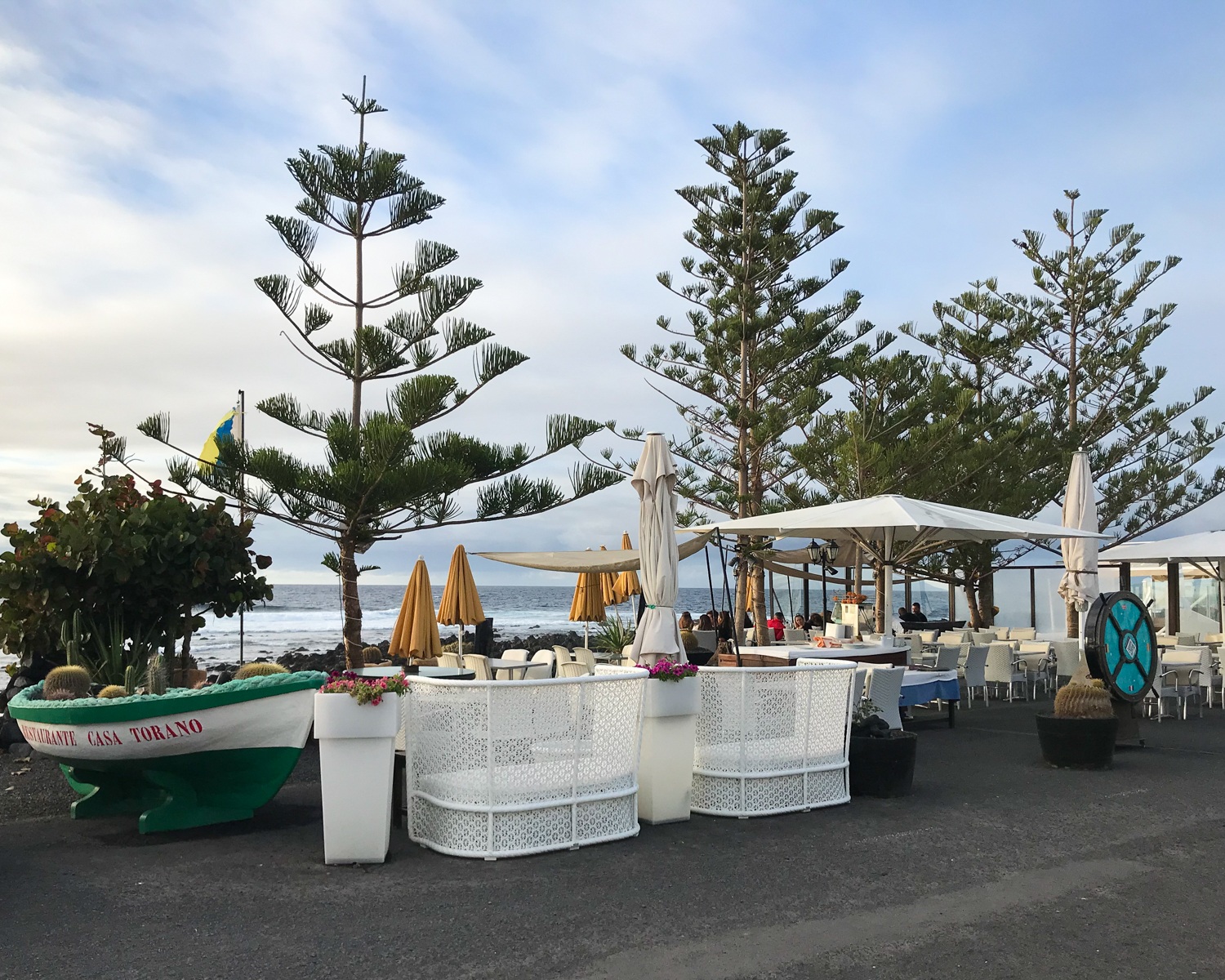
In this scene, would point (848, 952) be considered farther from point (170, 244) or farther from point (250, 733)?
point (170, 244)

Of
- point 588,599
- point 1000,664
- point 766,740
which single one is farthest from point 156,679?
point 588,599

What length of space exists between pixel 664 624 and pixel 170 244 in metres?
A: 4.80

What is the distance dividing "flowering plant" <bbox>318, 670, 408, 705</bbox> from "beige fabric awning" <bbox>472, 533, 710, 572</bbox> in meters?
6.55

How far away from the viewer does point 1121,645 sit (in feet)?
24.3

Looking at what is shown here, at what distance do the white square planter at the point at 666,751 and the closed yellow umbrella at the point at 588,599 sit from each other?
8801 millimetres

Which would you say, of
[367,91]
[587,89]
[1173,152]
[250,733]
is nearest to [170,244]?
[367,91]

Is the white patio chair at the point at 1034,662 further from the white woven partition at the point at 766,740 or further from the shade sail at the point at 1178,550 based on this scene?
the white woven partition at the point at 766,740

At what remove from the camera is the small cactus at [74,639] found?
268 inches

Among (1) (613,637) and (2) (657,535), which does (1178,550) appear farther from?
(2) (657,535)

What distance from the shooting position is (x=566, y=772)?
461cm

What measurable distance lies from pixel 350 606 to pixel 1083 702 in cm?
541

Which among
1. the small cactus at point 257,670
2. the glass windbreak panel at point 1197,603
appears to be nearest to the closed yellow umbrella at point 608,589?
the small cactus at point 257,670

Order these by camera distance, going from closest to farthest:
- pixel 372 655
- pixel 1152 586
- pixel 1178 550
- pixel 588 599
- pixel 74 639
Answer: pixel 74 639 < pixel 372 655 < pixel 1178 550 < pixel 588 599 < pixel 1152 586

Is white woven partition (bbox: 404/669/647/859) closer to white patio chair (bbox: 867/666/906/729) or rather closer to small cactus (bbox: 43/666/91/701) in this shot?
small cactus (bbox: 43/666/91/701)
